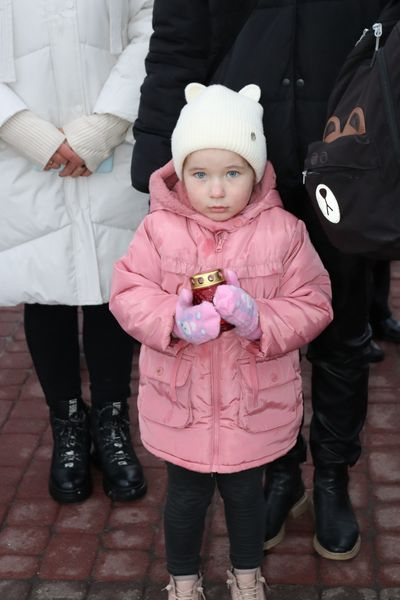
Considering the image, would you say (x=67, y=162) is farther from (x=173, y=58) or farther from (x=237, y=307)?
(x=237, y=307)

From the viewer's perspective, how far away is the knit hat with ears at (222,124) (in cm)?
266

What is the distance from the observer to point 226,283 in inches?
102

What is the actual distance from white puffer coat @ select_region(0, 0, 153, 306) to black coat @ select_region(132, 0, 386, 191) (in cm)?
45

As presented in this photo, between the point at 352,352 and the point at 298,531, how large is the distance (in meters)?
0.72

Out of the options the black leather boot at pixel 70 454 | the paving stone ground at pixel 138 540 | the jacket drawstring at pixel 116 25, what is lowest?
the paving stone ground at pixel 138 540

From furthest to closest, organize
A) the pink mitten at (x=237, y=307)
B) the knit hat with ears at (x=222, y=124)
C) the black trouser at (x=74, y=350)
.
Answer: the black trouser at (x=74, y=350), the knit hat with ears at (x=222, y=124), the pink mitten at (x=237, y=307)

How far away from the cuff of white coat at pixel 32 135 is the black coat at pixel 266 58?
0.46m

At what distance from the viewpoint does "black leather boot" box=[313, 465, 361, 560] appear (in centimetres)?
332

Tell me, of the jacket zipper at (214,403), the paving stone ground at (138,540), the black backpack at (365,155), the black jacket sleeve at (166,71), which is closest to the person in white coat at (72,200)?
the paving stone ground at (138,540)

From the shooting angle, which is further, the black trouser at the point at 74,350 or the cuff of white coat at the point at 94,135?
the black trouser at the point at 74,350

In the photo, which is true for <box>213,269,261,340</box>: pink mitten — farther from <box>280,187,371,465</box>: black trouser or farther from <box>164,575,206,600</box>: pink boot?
<box>164,575,206,600</box>: pink boot

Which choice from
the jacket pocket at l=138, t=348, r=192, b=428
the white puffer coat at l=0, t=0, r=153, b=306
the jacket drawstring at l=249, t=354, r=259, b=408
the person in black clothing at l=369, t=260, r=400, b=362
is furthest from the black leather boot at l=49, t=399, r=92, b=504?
the person in black clothing at l=369, t=260, r=400, b=362

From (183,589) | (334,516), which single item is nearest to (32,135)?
(183,589)

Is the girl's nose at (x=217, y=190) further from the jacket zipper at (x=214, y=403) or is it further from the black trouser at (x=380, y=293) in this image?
the black trouser at (x=380, y=293)
